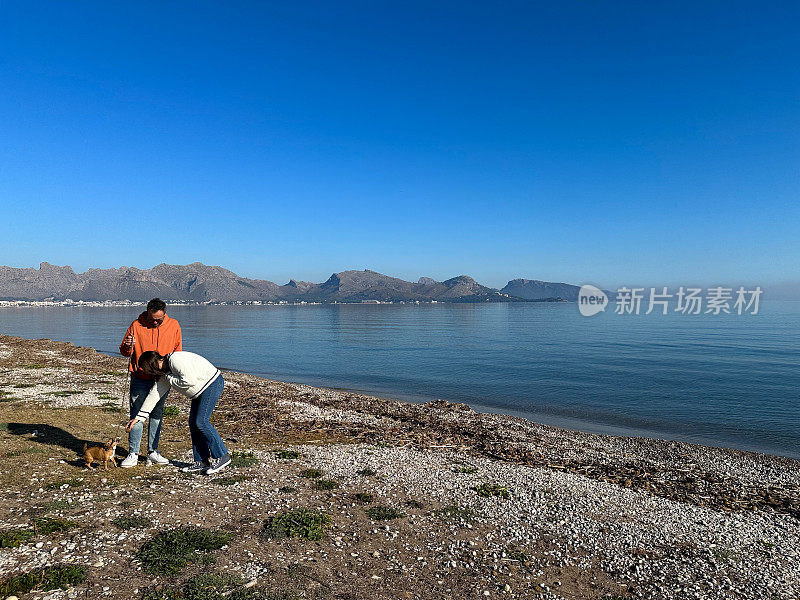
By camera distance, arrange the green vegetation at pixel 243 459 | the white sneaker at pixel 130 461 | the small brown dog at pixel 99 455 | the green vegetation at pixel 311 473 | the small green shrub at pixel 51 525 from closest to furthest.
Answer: the small green shrub at pixel 51 525 < the small brown dog at pixel 99 455 < the white sneaker at pixel 130 461 < the green vegetation at pixel 311 473 < the green vegetation at pixel 243 459

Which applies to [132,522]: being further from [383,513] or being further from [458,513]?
[458,513]

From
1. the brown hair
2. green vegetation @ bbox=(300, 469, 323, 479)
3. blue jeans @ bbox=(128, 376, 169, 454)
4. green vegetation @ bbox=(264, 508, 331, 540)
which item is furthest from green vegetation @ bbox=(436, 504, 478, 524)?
the brown hair

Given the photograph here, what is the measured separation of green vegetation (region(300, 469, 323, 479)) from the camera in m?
11.8

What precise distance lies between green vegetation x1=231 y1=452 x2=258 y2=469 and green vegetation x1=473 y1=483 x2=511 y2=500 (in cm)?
595

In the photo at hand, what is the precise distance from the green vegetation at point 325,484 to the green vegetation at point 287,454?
2.16 metres

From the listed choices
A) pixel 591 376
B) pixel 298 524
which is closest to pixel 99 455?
pixel 298 524

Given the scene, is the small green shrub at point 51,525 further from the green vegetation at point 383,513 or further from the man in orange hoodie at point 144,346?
the green vegetation at point 383,513

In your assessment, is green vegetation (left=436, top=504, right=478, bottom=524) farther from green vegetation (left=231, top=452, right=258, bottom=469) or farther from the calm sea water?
the calm sea water

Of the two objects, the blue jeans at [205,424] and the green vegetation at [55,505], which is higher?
the blue jeans at [205,424]

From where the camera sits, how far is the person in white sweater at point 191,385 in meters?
9.97

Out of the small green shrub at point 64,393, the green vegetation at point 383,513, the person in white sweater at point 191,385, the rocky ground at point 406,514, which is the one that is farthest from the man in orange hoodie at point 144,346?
the small green shrub at point 64,393

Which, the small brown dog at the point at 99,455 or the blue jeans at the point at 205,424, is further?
the small brown dog at the point at 99,455

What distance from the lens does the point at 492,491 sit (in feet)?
37.6

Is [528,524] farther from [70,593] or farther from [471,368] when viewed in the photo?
[471,368]
